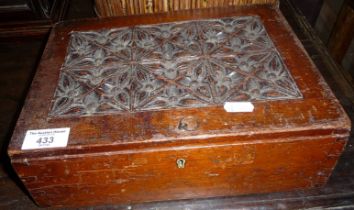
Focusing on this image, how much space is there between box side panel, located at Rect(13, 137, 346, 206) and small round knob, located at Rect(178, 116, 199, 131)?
0.06 meters

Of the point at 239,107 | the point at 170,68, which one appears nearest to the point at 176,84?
the point at 170,68

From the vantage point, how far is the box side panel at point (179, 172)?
87 centimetres

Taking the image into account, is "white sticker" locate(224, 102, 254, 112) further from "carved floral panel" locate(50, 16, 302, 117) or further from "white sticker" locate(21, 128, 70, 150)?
"white sticker" locate(21, 128, 70, 150)

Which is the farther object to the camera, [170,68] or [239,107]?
[170,68]

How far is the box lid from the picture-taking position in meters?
0.85

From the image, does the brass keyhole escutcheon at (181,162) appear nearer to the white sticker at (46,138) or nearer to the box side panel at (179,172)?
the box side panel at (179,172)

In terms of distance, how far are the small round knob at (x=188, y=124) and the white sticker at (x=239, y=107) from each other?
99 millimetres

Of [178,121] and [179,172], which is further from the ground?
[178,121]

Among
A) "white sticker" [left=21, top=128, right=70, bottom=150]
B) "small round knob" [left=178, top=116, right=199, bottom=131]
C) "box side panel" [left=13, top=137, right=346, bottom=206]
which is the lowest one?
"box side panel" [left=13, top=137, right=346, bottom=206]

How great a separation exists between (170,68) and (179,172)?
336 millimetres

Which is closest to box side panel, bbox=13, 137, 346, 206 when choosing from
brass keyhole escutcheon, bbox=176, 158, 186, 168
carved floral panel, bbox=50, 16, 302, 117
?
brass keyhole escutcheon, bbox=176, 158, 186, 168

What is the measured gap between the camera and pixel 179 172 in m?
0.92

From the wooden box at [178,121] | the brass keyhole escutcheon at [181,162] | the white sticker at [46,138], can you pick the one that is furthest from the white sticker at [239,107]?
the white sticker at [46,138]

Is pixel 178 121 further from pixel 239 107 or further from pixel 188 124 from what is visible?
pixel 239 107
